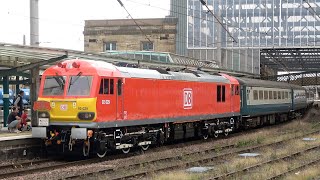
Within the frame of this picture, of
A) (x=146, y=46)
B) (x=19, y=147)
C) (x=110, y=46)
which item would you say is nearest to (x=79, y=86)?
(x=19, y=147)

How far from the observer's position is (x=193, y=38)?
4644 centimetres

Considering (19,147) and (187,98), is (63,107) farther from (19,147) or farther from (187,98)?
(187,98)

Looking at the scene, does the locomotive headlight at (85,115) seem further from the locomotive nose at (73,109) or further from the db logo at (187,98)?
the db logo at (187,98)

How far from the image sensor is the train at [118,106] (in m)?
14.5

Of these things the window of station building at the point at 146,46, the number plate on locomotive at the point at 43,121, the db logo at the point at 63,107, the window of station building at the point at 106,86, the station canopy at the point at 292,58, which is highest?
the window of station building at the point at 146,46

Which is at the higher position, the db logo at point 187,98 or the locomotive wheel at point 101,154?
the db logo at point 187,98

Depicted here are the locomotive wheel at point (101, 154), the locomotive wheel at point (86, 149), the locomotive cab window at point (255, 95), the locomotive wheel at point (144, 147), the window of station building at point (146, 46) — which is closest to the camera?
the locomotive wheel at point (86, 149)

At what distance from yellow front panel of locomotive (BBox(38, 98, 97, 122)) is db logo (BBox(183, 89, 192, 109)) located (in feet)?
19.3

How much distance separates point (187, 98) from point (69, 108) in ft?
20.9

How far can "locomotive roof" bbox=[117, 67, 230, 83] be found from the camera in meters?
16.0

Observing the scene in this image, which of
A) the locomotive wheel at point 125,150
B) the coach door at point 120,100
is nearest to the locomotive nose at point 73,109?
the coach door at point 120,100

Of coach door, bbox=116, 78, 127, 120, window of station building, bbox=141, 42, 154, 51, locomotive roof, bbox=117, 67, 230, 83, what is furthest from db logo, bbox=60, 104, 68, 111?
window of station building, bbox=141, 42, 154, 51

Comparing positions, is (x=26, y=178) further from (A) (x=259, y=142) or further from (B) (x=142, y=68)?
(A) (x=259, y=142)

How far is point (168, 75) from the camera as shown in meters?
18.3
